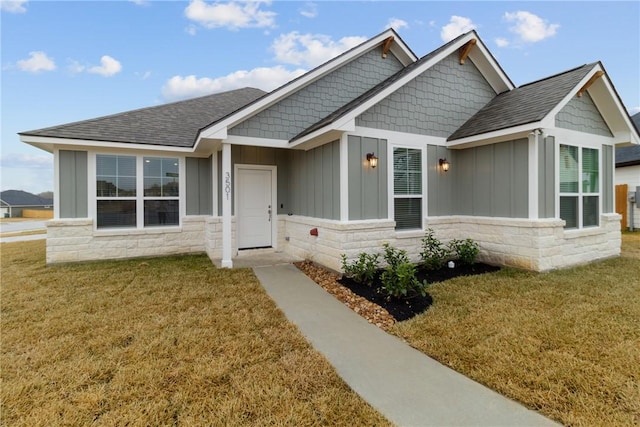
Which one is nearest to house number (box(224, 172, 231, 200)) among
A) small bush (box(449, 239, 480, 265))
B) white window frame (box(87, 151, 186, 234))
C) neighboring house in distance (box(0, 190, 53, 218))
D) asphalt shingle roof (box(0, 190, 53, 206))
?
white window frame (box(87, 151, 186, 234))

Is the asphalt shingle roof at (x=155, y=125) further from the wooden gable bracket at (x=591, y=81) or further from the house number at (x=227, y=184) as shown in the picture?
the wooden gable bracket at (x=591, y=81)

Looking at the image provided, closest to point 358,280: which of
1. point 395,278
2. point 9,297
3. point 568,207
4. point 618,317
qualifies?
point 395,278

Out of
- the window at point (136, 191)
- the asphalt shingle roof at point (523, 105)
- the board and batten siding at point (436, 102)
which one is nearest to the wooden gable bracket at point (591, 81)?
the asphalt shingle roof at point (523, 105)

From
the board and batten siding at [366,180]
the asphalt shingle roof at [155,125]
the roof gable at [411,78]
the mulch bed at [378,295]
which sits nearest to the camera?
the mulch bed at [378,295]

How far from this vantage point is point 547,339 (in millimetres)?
3221

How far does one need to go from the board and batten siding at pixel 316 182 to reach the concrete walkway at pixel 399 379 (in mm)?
2620

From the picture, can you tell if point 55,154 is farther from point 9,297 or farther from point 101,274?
point 9,297

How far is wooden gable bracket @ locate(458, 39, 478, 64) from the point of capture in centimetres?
704

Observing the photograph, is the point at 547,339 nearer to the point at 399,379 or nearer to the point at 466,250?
the point at 399,379

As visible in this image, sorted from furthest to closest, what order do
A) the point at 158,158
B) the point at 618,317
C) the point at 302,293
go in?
1. the point at 158,158
2. the point at 302,293
3. the point at 618,317

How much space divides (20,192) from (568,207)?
68160 millimetres

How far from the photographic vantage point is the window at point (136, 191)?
743 centimetres

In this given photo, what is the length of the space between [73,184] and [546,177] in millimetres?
10750

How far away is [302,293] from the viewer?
5078 mm
